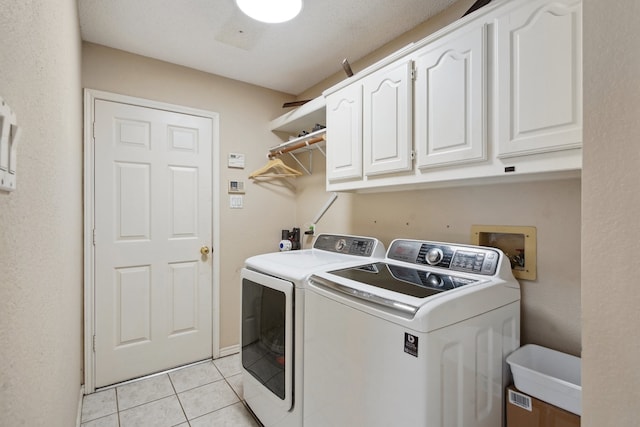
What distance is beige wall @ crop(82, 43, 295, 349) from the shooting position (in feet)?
7.54

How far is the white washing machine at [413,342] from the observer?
999 millimetres

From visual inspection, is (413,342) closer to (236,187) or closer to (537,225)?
(537,225)

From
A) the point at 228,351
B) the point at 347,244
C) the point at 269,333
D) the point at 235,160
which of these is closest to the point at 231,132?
the point at 235,160

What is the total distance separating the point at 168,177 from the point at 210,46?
105 cm

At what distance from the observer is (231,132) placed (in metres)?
2.75

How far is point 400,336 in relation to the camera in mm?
1035

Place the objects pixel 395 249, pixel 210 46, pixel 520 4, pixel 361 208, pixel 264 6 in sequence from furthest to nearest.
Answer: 1. pixel 361 208
2. pixel 210 46
3. pixel 395 249
4. pixel 264 6
5. pixel 520 4

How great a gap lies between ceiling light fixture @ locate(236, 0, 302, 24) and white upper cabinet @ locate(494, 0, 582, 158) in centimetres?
101

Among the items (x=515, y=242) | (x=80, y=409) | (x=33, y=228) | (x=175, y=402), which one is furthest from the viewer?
(x=175, y=402)

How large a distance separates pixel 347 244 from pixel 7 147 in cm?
177

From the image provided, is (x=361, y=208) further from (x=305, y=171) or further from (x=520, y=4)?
(x=520, y=4)

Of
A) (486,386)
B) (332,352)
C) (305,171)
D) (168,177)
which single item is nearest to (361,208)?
(305,171)

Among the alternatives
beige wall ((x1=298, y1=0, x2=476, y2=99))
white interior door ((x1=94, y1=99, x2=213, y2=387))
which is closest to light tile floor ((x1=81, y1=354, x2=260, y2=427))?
white interior door ((x1=94, y1=99, x2=213, y2=387))

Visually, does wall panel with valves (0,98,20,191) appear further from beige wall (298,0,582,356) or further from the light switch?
the light switch
